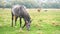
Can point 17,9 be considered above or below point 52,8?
above

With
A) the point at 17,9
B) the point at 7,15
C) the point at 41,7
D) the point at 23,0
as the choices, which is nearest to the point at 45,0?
the point at 41,7

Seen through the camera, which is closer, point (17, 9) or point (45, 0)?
point (17, 9)

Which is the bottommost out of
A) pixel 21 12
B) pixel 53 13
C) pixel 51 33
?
pixel 53 13

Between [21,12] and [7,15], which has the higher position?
[21,12]

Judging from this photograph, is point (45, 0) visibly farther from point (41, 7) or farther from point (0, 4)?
point (0, 4)

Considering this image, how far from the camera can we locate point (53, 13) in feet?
51.0

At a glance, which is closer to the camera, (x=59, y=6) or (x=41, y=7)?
(x=59, y=6)

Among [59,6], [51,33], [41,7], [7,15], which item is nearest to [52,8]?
[59,6]

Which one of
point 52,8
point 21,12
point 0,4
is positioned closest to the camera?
point 21,12

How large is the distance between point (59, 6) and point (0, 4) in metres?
4.74

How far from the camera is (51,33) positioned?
8188 mm

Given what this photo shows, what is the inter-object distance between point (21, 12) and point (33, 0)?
20.8ft

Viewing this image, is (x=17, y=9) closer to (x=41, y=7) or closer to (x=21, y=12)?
(x=21, y=12)

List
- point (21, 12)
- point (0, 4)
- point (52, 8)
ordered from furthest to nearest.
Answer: point (0, 4) < point (52, 8) < point (21, 12)
